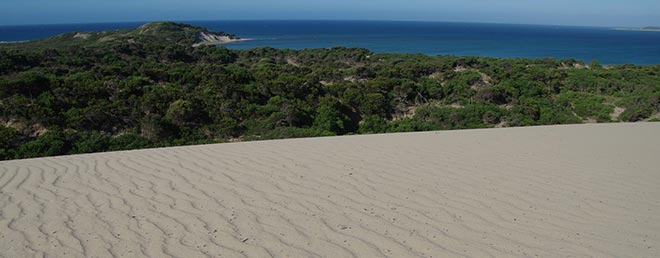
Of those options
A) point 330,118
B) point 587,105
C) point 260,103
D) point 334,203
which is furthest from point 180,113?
point 587,105

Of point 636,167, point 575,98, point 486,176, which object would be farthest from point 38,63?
point 575,98

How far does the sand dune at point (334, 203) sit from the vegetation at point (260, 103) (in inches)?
175

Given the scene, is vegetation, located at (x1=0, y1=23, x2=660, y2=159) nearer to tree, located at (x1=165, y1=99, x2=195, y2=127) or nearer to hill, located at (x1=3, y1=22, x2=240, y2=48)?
tree, located at (x1=165, y1=99, x2=195, y2=127)

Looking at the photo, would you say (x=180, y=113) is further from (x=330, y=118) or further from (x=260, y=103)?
(x=330, y=118)

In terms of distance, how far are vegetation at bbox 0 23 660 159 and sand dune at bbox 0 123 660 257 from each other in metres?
4.45

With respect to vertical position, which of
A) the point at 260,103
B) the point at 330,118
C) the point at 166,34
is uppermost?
the point at 166,34

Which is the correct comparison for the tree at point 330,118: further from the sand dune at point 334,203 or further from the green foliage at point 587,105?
the green foliage at point 587,105

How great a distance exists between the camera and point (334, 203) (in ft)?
15.1

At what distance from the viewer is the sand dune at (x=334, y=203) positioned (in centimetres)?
360

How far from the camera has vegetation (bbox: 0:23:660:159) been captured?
1130 centimetres

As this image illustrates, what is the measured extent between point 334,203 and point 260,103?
38.1ft

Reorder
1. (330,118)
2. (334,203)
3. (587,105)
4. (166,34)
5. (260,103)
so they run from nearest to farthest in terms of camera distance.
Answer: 1. (334,203)
2. (330,118)
3. (260,103)
4. (587,105)
5. (166,34)

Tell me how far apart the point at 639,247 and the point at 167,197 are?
4941 mm

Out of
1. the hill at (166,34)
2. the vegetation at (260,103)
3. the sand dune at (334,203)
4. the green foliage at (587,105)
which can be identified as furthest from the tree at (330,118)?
the hill at (166,34)
